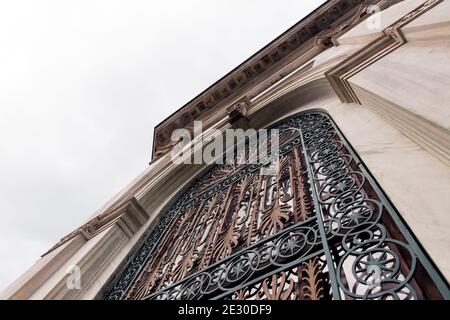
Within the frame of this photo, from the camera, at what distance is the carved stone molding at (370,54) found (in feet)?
9.73

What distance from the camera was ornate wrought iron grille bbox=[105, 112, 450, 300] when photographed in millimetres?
1565

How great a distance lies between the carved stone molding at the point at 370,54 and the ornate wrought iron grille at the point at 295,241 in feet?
1.29

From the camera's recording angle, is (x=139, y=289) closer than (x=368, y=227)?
No

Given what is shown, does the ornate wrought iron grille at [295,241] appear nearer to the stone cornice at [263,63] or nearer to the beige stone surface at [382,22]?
the beige stone surface at [382,22]

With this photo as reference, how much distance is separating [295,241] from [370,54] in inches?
76.7

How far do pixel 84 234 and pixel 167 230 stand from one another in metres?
1.31

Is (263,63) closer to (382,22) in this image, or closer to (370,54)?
(382,22)

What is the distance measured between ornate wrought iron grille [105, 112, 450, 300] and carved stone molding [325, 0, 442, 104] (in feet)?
1.29

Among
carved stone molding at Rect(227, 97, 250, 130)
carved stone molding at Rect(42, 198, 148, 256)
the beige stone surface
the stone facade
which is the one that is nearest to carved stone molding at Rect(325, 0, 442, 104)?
the stone facade

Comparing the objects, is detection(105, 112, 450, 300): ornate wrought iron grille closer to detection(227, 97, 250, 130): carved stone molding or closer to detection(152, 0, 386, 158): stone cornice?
detection(227, 97, 250, 130): carved stone molding

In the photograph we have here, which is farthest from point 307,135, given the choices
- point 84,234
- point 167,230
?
point 84,234

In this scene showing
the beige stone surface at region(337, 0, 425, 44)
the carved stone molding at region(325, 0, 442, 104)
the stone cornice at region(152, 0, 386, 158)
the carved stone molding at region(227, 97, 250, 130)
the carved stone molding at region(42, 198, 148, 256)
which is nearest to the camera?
the carved stone molding at region(325, 0, 442, 104)
